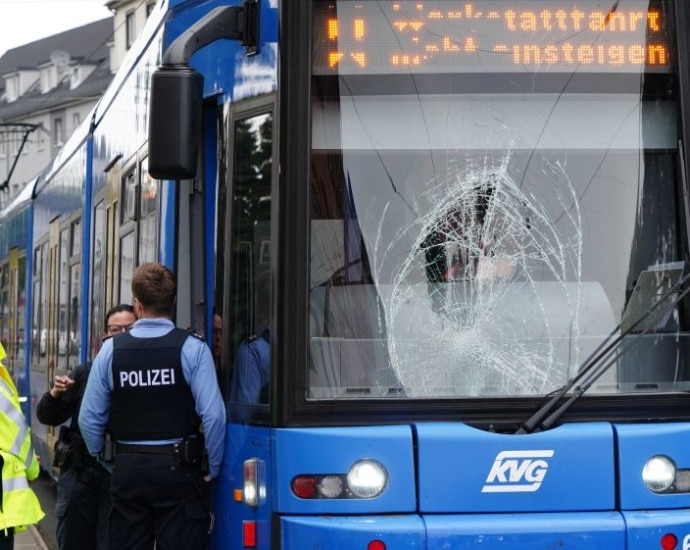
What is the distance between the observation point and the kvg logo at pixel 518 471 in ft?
16.6

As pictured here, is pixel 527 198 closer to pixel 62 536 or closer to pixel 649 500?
pixel 649 500

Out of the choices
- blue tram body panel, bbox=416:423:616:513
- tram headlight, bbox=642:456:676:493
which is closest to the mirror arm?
blue tram body panel, bbox=416:423:616:513

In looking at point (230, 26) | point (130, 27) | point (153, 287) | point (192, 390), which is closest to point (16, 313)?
point (153, 287)

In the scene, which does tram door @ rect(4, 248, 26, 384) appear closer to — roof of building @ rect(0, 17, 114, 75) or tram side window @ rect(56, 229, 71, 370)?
tram side window @ rect(56, 229, 71, 370)

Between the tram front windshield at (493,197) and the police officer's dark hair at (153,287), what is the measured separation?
952mm

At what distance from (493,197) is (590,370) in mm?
720

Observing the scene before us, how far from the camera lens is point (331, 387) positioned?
518 cm

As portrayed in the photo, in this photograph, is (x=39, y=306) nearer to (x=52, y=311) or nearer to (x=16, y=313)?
(x=52, y=311)

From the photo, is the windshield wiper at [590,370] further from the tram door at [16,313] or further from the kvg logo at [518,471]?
the tram door at [16,313]

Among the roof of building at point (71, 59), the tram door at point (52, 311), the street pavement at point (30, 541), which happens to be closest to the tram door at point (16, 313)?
the tram door at point (52, 311)

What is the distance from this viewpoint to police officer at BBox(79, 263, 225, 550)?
5.86 meters

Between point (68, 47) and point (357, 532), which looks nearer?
point (357, 532)

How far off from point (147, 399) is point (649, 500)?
80.1 inches

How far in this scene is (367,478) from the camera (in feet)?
16.5
